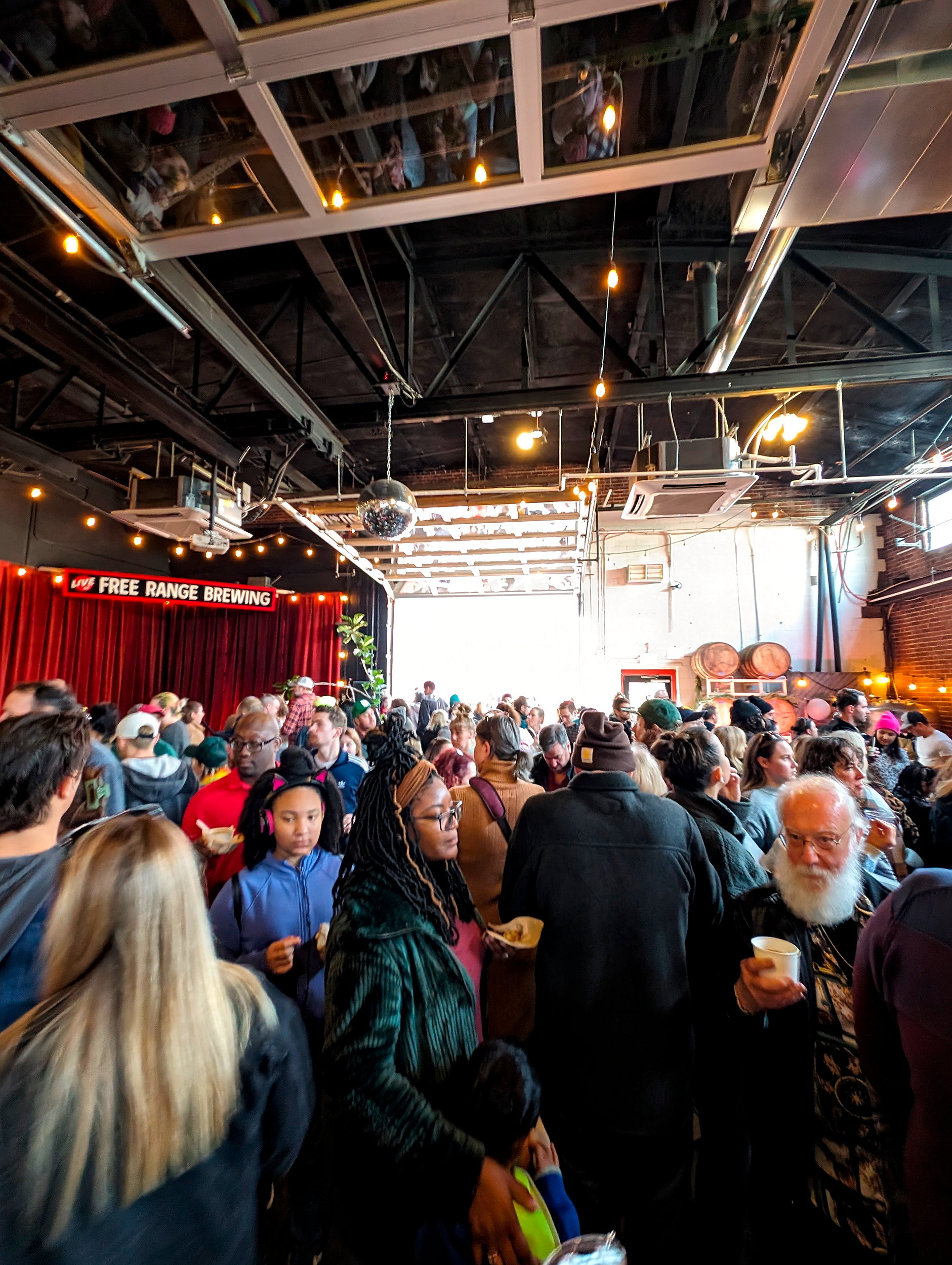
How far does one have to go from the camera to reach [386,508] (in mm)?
3980

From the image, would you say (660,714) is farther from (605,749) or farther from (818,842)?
(818,842)

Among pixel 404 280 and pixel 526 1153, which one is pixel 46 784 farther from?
pixel 404 280

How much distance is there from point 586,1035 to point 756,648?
9.33 meters

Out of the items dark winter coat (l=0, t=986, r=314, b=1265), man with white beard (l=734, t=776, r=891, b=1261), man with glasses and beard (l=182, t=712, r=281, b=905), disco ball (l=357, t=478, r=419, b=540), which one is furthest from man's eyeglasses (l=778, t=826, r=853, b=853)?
disco ball (l=357, t=478, r=419, b=540)

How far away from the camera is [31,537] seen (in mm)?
8664

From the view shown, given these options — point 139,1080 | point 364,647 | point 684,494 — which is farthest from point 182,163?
point 364,647

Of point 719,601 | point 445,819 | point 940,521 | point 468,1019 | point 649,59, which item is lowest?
point 468,1019

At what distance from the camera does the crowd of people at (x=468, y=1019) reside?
31.5 inches

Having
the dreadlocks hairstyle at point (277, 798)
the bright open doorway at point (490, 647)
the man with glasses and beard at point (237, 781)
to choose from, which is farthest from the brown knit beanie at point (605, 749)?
the bright open doorway at point (490, 647)

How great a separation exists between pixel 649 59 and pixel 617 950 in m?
3.12

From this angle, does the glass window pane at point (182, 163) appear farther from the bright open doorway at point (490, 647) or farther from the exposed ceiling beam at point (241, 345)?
the bright open doorway at point (490, 647)

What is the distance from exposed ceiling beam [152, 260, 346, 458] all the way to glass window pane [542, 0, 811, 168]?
6.72 ft

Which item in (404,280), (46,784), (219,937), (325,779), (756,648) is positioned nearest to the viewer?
(46,784)

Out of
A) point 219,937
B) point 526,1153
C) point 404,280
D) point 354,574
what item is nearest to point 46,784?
point 219,937
